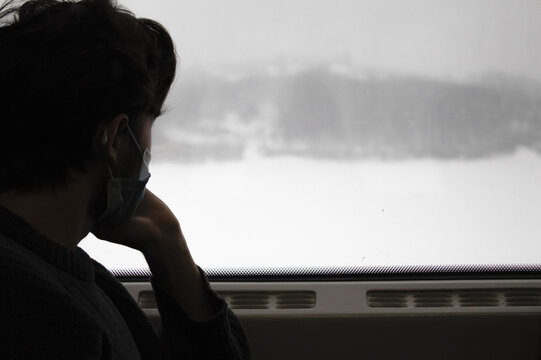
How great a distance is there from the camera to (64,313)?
33.0 inches

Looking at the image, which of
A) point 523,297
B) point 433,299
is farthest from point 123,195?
point 523,297

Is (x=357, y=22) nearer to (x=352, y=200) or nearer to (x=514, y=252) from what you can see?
(x=352, y=200)

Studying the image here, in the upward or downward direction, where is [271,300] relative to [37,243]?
downward

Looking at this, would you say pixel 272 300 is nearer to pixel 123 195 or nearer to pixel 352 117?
pixel 352 117

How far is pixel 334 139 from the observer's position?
6.54 feet

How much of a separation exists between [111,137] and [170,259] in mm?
480

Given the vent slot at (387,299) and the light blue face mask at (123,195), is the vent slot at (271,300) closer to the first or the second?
the vent slot at (387,299)

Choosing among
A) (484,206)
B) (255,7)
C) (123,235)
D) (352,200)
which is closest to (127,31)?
(123,235)

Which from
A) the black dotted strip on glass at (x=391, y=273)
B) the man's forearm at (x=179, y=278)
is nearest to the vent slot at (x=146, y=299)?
the black dotted strip on glass at (x=391, y=273)

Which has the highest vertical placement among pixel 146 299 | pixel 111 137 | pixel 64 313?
pixel 111 137

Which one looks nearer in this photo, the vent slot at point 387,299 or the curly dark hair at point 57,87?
the curly dark hair at point 57,87

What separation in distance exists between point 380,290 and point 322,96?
1.99ft

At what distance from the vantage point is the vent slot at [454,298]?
1914mm

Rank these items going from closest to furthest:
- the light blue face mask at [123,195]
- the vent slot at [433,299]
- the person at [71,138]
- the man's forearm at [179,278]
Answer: the person at [71,138], the light blue face mask at [123,195], the man's forearm at [179,278], the vent slot at [433,299]
